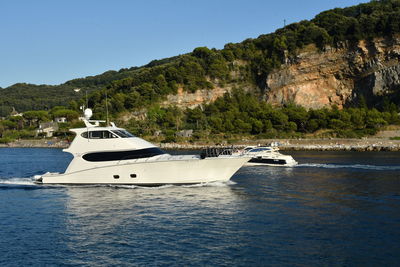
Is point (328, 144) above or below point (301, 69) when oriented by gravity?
below

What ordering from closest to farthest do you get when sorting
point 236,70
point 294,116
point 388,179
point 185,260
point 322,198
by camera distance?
point 185,260
point 322,198
point 388,179
point 294,116
point 236,70

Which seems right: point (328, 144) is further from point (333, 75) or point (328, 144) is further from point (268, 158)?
point (333, 75)

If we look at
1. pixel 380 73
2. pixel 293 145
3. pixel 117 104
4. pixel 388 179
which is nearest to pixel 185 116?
pixel 117 104

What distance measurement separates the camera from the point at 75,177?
30.6m

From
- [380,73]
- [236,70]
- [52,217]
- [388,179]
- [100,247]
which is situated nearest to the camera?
[100,247]

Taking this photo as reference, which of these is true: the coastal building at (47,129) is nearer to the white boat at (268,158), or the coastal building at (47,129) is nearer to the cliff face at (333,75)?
the cliff face at (333,75)

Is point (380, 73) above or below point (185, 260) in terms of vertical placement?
above

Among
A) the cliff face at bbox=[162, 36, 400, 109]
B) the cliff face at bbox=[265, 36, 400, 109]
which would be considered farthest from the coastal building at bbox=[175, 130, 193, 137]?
the cliff face at bbox=[265, 36, 400, 109]

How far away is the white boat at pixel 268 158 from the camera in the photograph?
153 ft

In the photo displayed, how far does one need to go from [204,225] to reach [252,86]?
122 meters

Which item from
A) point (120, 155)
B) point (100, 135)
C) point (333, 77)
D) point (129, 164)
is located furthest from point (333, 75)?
point (129, 164)

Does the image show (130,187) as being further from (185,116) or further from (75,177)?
(185,116)

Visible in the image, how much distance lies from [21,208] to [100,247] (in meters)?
10.3

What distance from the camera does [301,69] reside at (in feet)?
414
